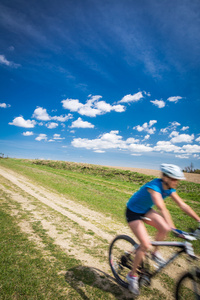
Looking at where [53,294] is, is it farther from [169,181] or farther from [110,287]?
[169,181]

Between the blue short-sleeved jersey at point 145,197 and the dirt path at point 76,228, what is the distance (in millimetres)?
1924

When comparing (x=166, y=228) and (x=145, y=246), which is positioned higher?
(x=166, y=228)

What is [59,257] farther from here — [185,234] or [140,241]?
[185,234]

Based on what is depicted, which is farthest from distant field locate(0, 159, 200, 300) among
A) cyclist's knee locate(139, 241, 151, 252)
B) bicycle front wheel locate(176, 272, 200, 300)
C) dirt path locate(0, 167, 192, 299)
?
cyclist's knee locate(139, 241, 151, 252)

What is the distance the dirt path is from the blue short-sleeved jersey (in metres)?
1.92

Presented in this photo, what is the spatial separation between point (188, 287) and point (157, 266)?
23.1 inches

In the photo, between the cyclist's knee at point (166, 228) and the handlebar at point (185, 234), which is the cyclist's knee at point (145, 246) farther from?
the handlebar at point (185, 234)

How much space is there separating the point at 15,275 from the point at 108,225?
436cm

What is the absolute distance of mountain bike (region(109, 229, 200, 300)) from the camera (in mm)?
2676

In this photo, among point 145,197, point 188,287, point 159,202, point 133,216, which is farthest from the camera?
point 133,216

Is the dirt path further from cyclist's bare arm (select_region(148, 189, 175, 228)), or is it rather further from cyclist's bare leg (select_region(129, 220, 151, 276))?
cyclist's bare arm (select_region(148, 189, 175, 228))

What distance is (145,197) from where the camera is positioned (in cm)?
321

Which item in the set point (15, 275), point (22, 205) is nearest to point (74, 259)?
point (15, 275)

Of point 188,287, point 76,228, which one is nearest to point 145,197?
point 188,287
